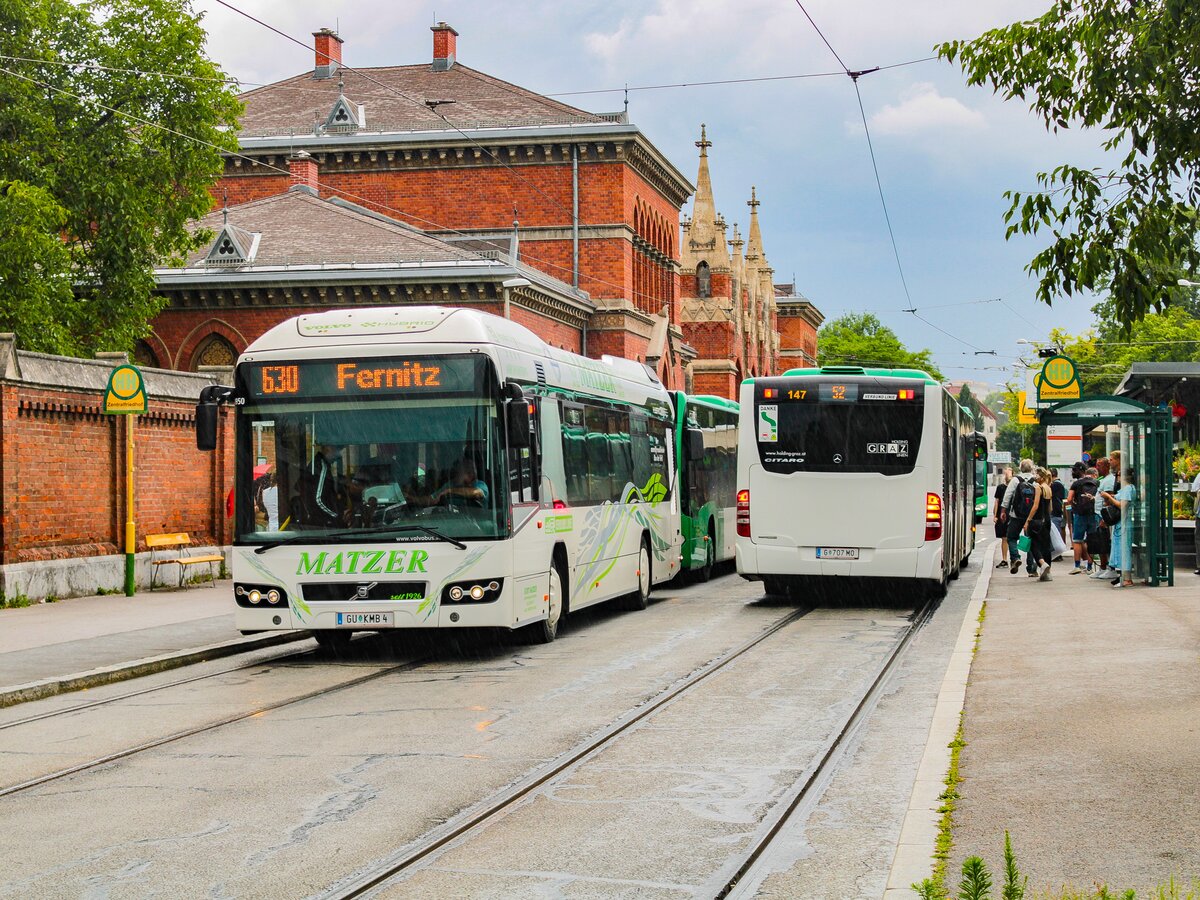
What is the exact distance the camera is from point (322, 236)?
150 ft

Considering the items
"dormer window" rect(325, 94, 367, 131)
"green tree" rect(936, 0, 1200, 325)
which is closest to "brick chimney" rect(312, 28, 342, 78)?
"dormer window" rect(325, 94, 367, 131)

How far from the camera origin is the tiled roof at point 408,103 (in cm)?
5453

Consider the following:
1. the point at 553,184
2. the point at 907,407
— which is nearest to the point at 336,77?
the point at 553,184

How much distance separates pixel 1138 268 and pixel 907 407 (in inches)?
448

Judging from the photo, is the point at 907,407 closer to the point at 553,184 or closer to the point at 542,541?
the point at 542,541

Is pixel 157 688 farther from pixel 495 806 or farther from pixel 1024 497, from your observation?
pixel 1024 497

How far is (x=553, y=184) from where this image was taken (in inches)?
2119

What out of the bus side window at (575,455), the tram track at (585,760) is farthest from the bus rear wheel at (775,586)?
the tram track at (585,760)

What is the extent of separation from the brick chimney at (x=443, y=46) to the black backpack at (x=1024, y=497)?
40.4 meters

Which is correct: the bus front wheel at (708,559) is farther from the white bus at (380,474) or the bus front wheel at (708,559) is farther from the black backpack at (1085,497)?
the white bus at (380,474)

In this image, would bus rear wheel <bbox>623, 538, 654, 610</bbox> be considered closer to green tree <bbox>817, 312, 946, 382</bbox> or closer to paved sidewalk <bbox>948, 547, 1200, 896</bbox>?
paved sidewalk <bbox>948, 547, 1200, 896</bbox>

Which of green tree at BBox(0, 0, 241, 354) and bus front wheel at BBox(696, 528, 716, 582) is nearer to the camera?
bus front wheel at BBox(696, 528, 716, 582)

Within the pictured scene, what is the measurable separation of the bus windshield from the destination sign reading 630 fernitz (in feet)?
0.06

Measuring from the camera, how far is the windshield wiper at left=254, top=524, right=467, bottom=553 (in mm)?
13500
